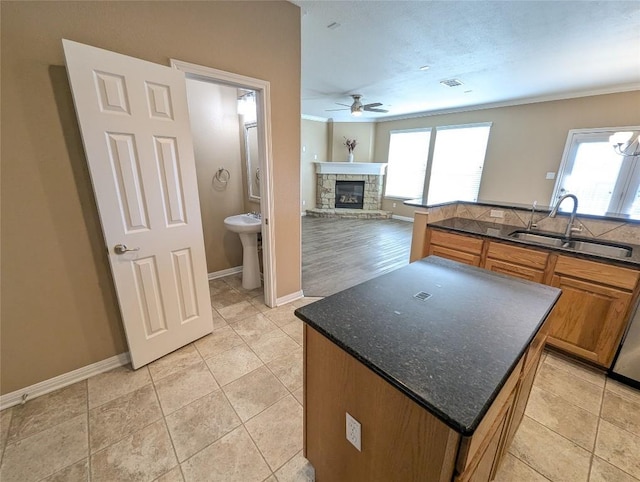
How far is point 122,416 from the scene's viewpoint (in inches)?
60.7

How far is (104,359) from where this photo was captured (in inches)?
74.3

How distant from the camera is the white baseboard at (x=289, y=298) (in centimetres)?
275

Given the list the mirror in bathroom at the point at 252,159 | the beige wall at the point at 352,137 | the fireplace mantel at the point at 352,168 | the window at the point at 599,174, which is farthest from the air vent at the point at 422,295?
the beige wall at the point at 352,137

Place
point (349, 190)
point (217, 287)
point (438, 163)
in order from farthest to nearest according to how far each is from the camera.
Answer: point (349, 190) → point (438, 163) → point (217, 287)

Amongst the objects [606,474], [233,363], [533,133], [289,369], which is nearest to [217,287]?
[233,363]

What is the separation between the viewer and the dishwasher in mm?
1714

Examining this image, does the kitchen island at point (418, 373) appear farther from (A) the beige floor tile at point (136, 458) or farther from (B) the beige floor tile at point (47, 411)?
(B) the beige floor tile at point (47, 411)

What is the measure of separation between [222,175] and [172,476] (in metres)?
2.86

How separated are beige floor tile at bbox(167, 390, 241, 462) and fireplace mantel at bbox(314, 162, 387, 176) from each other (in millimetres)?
6371

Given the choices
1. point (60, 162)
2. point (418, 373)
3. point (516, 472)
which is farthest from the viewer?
point (60, 162)

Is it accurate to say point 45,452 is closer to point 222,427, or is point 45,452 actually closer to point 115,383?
point 115,383

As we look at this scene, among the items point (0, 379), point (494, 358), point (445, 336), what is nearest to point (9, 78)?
point (0, 379)

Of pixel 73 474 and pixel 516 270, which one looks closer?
pixel 73 474

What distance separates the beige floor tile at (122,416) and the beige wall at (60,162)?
1.43 ft
